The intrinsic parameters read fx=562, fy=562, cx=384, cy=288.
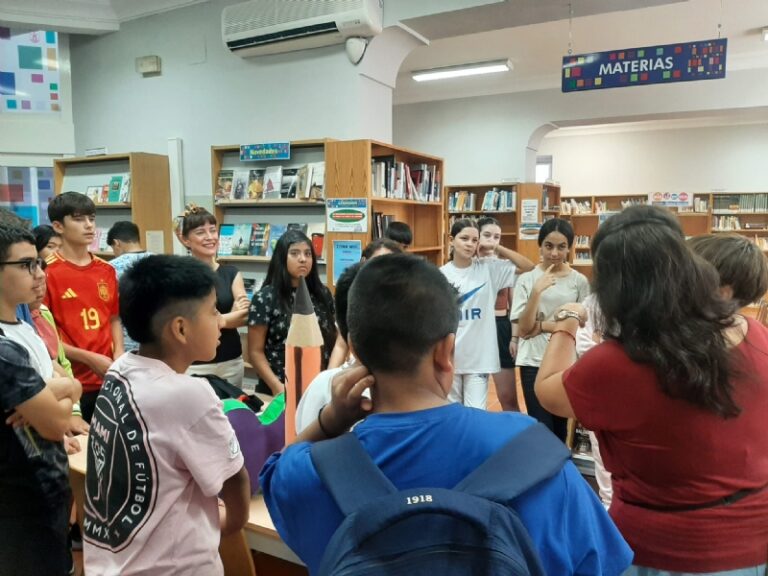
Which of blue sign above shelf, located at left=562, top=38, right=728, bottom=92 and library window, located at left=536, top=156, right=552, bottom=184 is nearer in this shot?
blue sign above shelf, located at left=562, top=38, right=728, bottom=92

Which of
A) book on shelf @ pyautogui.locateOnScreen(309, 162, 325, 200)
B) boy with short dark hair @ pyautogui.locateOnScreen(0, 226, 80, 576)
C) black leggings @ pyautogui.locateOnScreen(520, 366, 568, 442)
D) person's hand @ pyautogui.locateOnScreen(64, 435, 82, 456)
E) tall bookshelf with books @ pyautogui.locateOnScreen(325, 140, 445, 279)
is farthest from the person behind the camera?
book on shelf @ pyautogui.locateOnScreen(309, 162, 325, 200)

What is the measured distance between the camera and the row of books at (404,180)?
159 inches

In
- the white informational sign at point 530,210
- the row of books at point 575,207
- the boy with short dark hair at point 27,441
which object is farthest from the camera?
the row of books at point 575,207

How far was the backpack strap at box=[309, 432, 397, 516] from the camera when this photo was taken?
0.68 meters

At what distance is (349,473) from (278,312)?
1925mm

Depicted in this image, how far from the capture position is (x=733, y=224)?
10.4 meters

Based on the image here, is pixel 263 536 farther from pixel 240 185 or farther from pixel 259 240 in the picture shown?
pixel 240 185

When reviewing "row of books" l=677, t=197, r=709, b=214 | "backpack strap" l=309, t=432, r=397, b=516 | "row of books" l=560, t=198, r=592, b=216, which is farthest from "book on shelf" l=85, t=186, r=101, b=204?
"row of books" l=677, t=197, r=709, b=214

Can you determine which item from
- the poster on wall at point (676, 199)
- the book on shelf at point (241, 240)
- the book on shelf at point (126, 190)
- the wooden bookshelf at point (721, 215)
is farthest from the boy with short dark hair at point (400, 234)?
the poster on wall at point (676, 199)

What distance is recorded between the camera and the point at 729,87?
6.97 metres

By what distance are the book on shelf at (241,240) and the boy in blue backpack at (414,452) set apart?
11.9 ft

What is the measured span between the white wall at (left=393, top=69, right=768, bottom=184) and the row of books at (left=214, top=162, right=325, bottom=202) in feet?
14.7

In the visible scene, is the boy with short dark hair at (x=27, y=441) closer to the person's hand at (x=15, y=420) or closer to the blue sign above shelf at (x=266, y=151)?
the person's hand at (x=15, y=420)

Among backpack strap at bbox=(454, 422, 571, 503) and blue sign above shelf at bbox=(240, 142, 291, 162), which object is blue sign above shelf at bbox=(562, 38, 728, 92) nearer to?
blue sign above shelf at bbox=(240, 142, 291, 162)
